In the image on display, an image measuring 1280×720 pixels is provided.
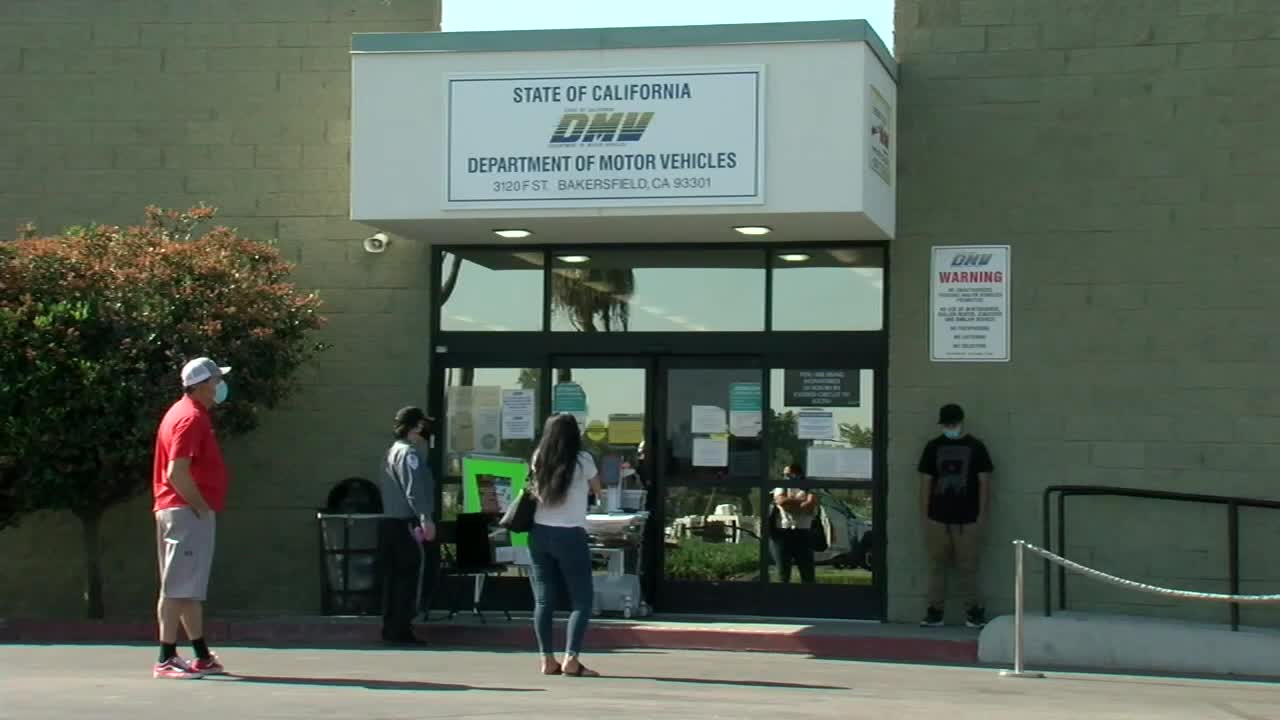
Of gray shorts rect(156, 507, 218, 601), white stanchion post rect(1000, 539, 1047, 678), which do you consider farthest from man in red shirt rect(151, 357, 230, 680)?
white stanchion post rect(1000, 539, 1047, 678)

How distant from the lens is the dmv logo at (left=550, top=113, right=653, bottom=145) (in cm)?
1328

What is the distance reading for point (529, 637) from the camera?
13.5 m

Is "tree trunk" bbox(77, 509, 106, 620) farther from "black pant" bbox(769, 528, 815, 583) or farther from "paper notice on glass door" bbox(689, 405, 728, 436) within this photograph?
"black pant" bbox(769, 528, 815, 583)

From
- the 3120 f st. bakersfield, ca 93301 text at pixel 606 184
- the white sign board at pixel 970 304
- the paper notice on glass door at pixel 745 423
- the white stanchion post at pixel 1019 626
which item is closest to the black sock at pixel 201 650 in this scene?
the 3120 f st. bakersfield, ca 93301 text at pixel 606 184

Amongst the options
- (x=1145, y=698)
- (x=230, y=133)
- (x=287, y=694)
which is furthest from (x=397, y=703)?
(x=230, y=133)

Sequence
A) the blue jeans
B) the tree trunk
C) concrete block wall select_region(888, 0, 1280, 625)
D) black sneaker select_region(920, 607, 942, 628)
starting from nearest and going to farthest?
the blue jeans, concrete block wall select_region(888, 0, 1280, 625), black sneaker select_region(920, 607, 942, 628), the tree trunk

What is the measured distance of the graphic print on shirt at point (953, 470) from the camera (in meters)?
13.9

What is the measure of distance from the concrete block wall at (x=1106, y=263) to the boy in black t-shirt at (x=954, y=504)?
0.77ft

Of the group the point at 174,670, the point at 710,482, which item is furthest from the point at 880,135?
the point at 174,670

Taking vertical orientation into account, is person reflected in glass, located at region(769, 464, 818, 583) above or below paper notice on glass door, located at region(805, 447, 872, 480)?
below

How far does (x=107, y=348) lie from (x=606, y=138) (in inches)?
160

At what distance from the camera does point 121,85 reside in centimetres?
1552

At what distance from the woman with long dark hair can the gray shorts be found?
1.97 meters

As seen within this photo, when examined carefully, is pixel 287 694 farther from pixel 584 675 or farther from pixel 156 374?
pixel 156 374
